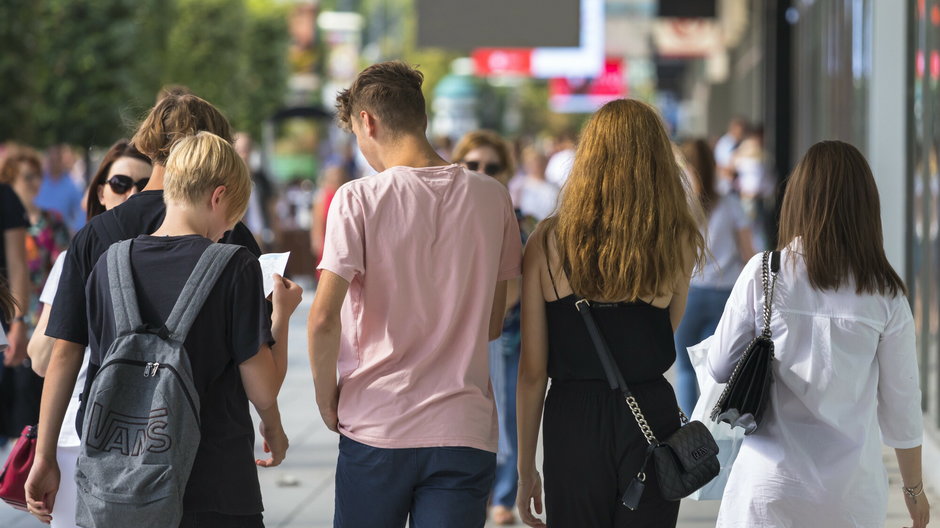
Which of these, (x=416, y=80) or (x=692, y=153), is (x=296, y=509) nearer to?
(x=692, y=153)

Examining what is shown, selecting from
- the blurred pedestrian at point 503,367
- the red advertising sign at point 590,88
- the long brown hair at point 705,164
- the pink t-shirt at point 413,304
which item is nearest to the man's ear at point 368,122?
the pink t-shirt at point 413,304

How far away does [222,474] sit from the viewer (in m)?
3.46

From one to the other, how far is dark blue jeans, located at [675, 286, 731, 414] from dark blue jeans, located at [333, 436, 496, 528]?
13.4ft

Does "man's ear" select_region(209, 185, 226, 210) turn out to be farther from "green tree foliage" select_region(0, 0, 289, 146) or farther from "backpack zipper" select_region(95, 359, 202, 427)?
"green tree foliage" select_region(0, 0, 289, 146)

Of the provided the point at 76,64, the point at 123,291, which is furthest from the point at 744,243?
the point at 76,64

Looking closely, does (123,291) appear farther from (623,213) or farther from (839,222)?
(839,222)

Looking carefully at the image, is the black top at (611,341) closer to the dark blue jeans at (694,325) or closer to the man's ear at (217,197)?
the man's ear at (217,197)

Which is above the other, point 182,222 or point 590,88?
point 182,222

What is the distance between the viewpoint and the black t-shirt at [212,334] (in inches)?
133

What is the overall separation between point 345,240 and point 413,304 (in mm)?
259

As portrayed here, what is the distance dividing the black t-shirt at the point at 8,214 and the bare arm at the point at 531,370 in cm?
356

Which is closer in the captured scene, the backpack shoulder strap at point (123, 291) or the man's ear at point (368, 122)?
the backpack shoulder strap at point (123, 291)

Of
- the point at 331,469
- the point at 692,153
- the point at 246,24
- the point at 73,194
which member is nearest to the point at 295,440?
the point at 331,469

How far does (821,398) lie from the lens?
148 inches
